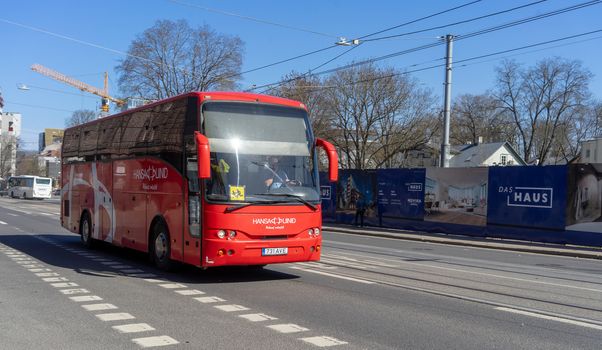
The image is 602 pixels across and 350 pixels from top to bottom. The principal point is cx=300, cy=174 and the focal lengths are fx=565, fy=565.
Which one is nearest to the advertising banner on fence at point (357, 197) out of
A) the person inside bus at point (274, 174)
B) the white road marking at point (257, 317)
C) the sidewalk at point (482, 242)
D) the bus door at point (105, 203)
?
the sidewalk at point (482, 242)

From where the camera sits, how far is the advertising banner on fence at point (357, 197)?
26453mm

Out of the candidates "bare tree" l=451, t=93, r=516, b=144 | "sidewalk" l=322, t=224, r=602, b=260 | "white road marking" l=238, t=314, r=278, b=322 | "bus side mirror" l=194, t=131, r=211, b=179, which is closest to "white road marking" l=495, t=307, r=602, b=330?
"white road marking" l=238, t=314, r=278, b=322

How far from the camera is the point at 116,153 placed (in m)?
12.8

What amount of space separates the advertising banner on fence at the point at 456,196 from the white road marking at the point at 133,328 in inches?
673

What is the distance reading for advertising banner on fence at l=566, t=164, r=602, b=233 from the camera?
18.2 metres

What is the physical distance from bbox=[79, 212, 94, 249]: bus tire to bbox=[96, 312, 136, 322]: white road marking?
811 centimetres

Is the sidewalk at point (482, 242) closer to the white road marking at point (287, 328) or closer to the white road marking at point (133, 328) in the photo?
the white road marking at point (287, 328)

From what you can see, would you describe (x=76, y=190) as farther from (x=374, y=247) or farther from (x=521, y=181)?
(x=521, y=181)

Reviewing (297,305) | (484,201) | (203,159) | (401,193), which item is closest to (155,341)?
(297,305)

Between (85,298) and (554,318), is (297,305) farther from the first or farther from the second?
(554,318)

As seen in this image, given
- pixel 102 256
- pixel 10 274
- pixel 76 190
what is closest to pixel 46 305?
pixel 10 274

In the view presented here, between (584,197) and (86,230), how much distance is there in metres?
15.4

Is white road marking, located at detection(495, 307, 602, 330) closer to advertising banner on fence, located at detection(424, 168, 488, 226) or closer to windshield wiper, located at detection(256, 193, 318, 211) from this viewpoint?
windshield wiper, located at detection(256, 193, 318, 211)

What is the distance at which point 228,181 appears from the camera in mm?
9125
